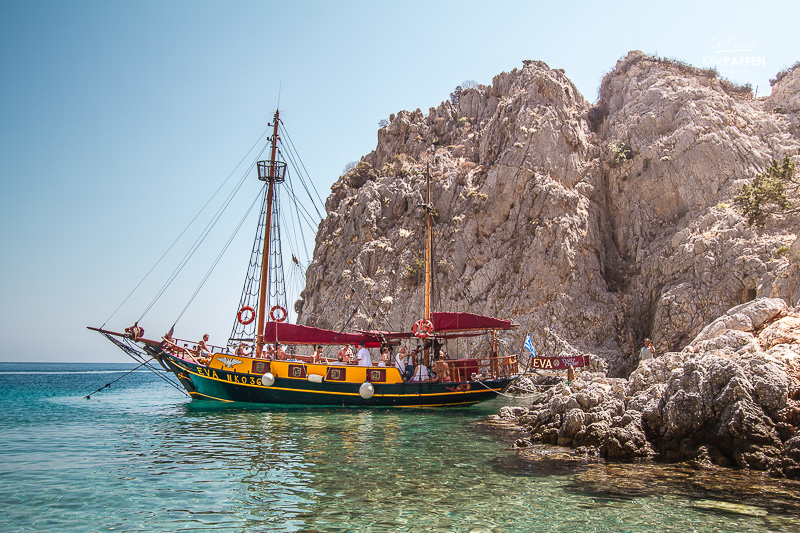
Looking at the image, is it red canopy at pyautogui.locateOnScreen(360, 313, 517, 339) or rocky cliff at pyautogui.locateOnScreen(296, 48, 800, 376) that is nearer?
red canopy at pyautogui.locateOnScreen(360, 313, 517, 339)

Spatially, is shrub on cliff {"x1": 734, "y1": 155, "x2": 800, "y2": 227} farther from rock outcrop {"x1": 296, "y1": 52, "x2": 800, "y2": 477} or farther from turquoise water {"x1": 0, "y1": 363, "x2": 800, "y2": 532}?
turquoise water {"x1": 0, "y1": 363, "x2": 800, "y2": 532}

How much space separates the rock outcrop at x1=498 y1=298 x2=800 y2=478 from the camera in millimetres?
10609

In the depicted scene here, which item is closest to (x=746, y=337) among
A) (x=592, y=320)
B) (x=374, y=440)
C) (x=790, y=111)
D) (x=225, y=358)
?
(x=374, y=440)

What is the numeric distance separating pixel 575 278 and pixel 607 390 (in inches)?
1072

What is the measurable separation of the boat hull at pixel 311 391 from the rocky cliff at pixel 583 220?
42.2 ft

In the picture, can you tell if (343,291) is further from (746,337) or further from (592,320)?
(746,337)

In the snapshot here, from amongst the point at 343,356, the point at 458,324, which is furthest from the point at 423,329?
the point at 343,356

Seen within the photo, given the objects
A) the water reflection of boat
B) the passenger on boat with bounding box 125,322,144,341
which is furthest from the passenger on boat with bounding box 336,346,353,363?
the passenger on boat with bounding box 125,322,144,341

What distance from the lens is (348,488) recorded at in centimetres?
923

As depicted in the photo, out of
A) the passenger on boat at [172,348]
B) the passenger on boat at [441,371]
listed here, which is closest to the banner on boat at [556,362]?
the passenger on boat at [441,371]

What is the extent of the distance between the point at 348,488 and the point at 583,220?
41.1m

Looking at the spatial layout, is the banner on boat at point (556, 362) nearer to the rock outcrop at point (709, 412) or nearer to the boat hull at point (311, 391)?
the boat hull at point (311, 391)

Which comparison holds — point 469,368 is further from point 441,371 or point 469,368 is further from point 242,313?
point 242,313

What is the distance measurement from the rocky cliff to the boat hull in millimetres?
12857
